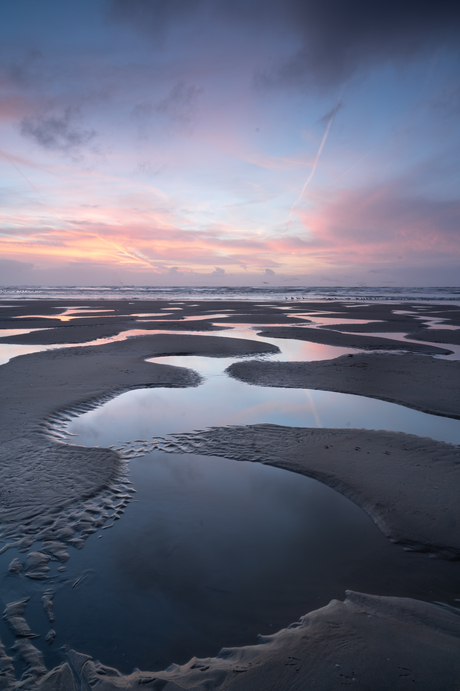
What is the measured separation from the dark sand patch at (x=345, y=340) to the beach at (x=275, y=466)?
2018 mm

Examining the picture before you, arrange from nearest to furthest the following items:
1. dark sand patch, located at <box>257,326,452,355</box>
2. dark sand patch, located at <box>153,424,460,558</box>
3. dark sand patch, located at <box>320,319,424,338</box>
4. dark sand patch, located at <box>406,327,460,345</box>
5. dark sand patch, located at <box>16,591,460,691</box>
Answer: dark sand patch, located at <box>16,591,460,691</box>, dark sand patch, located at <box>153,424,460,558</box>, dark sand patch, located at <box>257,326,452,355</box>, dark sand patch, located at <box>406,327,460,345</box>, dark sand patch, located at <box>320,319,424,338</box>

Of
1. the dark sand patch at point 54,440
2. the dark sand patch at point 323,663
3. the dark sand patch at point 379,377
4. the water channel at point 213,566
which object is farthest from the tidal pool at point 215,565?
the dark sand patch at point 379,377

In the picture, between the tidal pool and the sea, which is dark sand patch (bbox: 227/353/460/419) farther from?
the sea

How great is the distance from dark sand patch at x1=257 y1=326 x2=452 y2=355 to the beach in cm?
202

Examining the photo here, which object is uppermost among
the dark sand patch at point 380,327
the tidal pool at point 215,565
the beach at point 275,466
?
the dark sand patch at point 380,327

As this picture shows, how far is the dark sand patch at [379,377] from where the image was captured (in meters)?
10.7

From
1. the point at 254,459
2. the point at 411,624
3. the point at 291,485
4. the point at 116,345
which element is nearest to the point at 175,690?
the point at 411,624

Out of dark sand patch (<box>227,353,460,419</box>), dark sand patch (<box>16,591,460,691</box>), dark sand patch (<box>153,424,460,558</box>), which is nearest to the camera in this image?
dark sand patch (<box>16,591,460,691</box>)

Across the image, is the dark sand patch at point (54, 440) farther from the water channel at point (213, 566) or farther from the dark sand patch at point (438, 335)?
the dark sand patch at point (438, 335)

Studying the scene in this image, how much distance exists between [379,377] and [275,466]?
305 inches

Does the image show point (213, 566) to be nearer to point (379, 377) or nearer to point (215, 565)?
point (215, 565)

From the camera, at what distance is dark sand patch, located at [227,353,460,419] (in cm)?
1066

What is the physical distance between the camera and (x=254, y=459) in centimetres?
702

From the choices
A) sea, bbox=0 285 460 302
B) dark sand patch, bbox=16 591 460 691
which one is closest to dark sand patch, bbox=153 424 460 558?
dark sand patch, bbox=16 591 460 691
